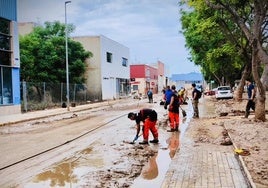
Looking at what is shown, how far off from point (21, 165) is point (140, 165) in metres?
Result: 2.86

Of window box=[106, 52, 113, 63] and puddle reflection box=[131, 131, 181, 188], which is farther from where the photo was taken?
window box=[106, 52, 113, 63]

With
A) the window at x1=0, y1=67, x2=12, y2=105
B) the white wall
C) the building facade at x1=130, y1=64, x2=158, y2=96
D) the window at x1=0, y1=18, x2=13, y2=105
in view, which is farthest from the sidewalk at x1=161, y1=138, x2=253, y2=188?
the building facade at x1=130, y1=64, x2=158, y2=96

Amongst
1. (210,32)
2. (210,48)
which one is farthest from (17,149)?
(210,48)

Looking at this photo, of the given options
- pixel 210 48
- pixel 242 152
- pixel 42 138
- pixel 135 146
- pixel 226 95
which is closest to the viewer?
pixel 242 152

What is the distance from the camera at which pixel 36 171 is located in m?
9.26

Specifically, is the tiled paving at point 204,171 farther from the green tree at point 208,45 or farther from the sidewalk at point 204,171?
the green tree at point 208,45

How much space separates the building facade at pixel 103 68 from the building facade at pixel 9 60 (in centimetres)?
2254

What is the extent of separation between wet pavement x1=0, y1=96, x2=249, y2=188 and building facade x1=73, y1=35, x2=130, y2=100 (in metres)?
41.7

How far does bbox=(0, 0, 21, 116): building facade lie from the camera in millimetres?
28250

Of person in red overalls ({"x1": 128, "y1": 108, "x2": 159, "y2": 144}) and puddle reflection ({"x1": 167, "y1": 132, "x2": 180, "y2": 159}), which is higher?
person in red overalls ({"x1": 128, "y1": 108, "x2": 159, "y2": 144})

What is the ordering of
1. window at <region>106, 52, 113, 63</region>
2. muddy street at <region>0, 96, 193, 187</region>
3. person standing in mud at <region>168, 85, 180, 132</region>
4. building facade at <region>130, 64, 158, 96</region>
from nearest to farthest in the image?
muddy street at <region>0, 96, 193, 187</region> < person standing in mud at <region>168, 85, 180, 132</region> < window at <region>106, 52, 113, 63</region> < building facade at <region>130, 64, 158, 96</region>

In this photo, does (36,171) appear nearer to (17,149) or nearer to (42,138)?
(17,149)

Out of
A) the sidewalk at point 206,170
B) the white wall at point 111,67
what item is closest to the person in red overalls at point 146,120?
the sidewalk at point 206,170

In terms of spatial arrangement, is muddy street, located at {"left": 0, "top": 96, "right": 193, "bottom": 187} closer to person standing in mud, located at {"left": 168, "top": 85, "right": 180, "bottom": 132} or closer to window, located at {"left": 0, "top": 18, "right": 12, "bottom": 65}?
person standing in mud, located at {"left": 168, "top": 85, "right": 180, "bottom": 132}
